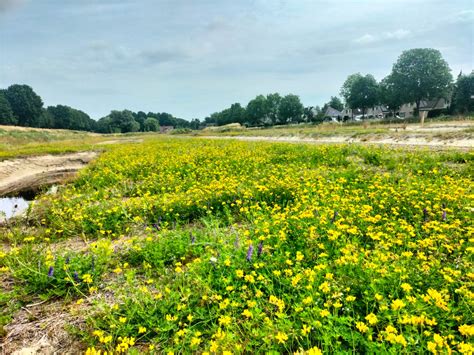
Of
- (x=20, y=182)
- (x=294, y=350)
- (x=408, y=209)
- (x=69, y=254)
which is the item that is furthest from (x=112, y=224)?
(x=20, y=182)

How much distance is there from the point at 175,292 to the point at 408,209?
445 centimetres

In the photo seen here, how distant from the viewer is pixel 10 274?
448 cm

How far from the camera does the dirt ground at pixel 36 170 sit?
16078mm

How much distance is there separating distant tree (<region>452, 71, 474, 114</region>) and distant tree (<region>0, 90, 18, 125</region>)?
439ft

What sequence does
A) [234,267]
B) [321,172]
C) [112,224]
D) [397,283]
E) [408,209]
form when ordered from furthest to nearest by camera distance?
[321,172] → [112,224] → [408,209] → [234,267] → [397,283]

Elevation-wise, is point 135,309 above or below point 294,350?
above

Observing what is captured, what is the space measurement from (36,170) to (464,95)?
243ft

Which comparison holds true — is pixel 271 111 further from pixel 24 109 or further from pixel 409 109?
pixel 24 109

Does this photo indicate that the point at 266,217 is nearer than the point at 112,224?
Yes

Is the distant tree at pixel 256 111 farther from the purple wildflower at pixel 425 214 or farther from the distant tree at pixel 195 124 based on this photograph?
the purple wildflower at pixel 425 214

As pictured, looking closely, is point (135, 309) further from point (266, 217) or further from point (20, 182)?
point (20, 182)

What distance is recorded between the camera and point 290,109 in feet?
346

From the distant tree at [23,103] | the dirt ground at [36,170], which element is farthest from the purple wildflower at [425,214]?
the distant tree at [23,103]

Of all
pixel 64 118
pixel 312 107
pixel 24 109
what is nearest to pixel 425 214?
pixel 312 107
